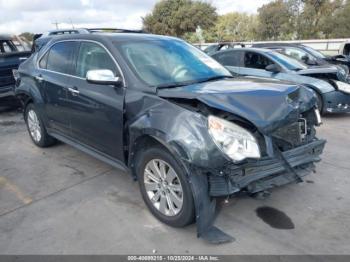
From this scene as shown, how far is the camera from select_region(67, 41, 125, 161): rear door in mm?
3855

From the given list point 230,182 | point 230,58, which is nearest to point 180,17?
point 230,58

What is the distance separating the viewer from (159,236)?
10.8 ft

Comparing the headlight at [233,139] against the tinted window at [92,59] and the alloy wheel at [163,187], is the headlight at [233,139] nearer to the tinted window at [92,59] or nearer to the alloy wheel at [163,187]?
the alloy wheel at [163,187]

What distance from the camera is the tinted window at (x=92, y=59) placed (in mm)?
4031

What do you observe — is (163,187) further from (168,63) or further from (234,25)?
(234,25)

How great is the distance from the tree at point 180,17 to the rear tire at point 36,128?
48.9 metres

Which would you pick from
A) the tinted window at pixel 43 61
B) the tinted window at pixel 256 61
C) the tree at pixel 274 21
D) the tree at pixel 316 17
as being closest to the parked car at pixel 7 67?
the tinted window at pixel 43 61

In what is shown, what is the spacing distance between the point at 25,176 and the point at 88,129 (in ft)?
4.17

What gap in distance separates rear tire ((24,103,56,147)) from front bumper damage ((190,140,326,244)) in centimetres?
354

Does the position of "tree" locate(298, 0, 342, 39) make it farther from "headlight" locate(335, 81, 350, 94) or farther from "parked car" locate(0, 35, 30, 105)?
"parked car" locate(0, 35, 30, 105)

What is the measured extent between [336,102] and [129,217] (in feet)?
19.4

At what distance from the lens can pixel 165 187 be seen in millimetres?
3426

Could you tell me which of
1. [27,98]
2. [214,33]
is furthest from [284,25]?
[27,98]

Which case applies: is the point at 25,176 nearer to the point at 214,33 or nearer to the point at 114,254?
the point at 114,254
